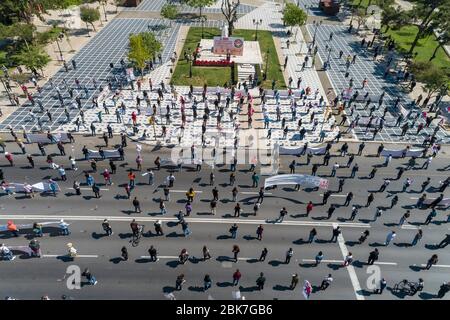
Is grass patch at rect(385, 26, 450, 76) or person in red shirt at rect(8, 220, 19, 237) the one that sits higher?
grass patch at rect(385, 26, 450, 76)

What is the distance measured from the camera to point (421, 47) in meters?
51.8

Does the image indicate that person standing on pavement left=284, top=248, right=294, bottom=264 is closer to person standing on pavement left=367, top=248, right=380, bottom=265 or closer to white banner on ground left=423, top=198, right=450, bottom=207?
person standing on pavement left=367, top=248, right=380, bottom=265

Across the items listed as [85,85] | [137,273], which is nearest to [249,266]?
[137,273]

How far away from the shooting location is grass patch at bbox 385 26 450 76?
48.3 m

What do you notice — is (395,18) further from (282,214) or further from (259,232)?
(259,232)

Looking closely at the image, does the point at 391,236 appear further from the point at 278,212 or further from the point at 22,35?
the point at 22,35

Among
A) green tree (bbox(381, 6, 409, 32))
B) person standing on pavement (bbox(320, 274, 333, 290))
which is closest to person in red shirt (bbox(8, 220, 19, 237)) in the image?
person standing on pavement (bbox(320, 274, 333, 290))

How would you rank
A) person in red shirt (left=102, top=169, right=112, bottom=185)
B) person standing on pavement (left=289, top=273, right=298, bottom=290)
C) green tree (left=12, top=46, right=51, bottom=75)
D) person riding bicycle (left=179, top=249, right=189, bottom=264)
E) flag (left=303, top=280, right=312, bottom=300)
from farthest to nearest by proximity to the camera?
green tree (left=12, top=46, right=51, bottom=75), person in red shirt (left=102, top=169, right=112, bottom=185), person riding bicycle (left=179, top=249, right=189, bottom=264), person standing on pavement (left=289, top=273, right=298, bottom=290), flag (left=303, top=280, right=312, bottom=300)

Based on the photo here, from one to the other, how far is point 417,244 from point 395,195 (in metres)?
4.70

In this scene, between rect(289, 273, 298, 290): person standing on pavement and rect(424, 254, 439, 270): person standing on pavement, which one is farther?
rect(424, 254, 439, 270): person standing on pavement

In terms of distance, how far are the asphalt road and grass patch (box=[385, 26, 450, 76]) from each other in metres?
28.8

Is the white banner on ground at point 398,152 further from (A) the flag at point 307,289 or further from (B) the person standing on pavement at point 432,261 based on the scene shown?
(A) the flag at point 307,289

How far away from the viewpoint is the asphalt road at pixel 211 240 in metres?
19.4
